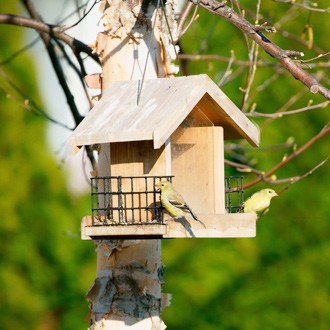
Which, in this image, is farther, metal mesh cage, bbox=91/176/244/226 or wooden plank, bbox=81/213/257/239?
metal mesh cage, bbox=91/176/244/226

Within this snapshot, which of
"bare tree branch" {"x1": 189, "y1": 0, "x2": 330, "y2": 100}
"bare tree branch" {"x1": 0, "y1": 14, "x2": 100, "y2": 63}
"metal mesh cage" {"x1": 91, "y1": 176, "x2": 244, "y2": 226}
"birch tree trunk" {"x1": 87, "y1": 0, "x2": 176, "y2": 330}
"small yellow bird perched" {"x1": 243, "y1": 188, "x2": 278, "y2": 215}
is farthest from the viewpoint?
"bare tree branch" {"x1": 0, "y1": 14, "x2": 100, "y2": 63}

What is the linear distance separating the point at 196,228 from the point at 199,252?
4.51 meters

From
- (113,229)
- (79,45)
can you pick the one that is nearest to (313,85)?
(113,229)

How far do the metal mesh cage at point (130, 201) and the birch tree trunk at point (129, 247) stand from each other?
255 millimetres

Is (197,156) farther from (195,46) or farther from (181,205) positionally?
(195,46)

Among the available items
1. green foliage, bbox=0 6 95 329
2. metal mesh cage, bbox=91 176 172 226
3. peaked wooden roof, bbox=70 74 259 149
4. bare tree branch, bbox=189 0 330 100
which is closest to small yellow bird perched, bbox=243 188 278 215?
peaked wooden roof, bbox=70 74 259 149

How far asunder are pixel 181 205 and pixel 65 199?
4.62 m

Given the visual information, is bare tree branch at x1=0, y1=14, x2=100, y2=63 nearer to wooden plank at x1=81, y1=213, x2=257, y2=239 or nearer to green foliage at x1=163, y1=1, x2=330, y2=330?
wooden plank at x1=81, y1=213, x2=257, y2=239

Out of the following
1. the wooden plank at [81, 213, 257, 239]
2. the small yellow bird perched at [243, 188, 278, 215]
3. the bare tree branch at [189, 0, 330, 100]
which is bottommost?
the wooden plank at [81, 213, 257, 239]

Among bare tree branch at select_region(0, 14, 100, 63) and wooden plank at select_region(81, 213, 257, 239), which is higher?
bare tree branch at select_region(0, 14, 100, 63)

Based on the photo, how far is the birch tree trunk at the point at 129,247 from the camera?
4.06 m

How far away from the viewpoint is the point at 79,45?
4.71 meters

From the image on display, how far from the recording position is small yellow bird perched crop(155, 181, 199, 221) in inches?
140

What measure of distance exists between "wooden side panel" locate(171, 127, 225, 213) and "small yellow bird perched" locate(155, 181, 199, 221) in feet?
1.01
